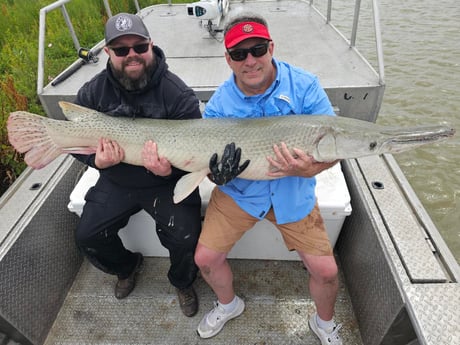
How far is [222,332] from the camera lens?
289 cm

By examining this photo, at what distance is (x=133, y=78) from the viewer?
8.81 feet

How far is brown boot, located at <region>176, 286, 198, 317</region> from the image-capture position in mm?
3021

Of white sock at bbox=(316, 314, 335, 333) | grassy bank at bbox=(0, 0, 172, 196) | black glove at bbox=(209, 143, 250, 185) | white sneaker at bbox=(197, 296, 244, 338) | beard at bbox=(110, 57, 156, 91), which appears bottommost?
white sneaker at bbox=(197, 296, 244, 338)

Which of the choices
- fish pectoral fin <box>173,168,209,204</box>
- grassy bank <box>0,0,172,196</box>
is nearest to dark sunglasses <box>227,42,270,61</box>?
fish pectoral fin <box>173,168,209,204</box>

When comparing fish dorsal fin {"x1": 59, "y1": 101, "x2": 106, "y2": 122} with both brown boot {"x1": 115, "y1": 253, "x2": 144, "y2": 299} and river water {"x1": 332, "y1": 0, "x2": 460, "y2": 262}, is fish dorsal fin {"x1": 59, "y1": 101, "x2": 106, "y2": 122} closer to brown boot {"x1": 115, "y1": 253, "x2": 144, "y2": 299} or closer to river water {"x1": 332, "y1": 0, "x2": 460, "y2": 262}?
brown boot {"x1": 115, "y1": 253, "x2": 144, "y2": 299}

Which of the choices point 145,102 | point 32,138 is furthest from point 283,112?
point 32,138

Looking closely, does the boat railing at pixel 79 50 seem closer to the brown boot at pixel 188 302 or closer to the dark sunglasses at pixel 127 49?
the dark sunglasses at pixel 127 49

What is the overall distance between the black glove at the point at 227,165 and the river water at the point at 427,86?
11.7 ft

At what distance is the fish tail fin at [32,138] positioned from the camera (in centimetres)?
261

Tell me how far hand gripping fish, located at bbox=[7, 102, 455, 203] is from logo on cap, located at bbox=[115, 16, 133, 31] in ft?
2.23

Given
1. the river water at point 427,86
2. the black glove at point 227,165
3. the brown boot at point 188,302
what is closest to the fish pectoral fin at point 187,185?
the black glove at point 227,165

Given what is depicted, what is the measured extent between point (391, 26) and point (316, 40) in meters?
6.26

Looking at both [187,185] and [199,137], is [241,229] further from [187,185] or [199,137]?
[199,137]

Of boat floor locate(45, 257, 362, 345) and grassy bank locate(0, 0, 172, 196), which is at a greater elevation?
grassy bank locate(0, 0, 172, 196)
